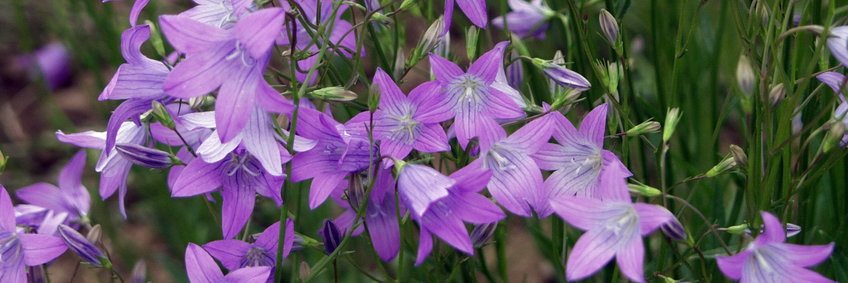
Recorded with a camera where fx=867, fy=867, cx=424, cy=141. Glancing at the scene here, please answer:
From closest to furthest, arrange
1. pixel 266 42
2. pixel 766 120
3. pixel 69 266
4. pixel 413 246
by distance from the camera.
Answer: pixel 266 42 → pixel 766 120 → pixel 413 246 → pixel 69 266

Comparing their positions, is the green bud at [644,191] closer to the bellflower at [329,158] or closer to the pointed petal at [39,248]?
the bellflower at [329,158]

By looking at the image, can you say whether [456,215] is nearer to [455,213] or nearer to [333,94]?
[455,213]

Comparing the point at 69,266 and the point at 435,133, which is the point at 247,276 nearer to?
the point at 435,133

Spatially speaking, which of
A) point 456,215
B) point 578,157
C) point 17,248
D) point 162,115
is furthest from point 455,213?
point 17,248

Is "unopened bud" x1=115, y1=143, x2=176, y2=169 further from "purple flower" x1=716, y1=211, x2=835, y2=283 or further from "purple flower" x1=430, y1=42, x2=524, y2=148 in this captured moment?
"purple flower" x1=716, y1=211, x2=835, y2=283

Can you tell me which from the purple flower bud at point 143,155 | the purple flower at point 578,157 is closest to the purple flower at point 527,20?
the purple flower at point 578,157

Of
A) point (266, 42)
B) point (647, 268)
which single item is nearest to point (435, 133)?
point (266, 42)
